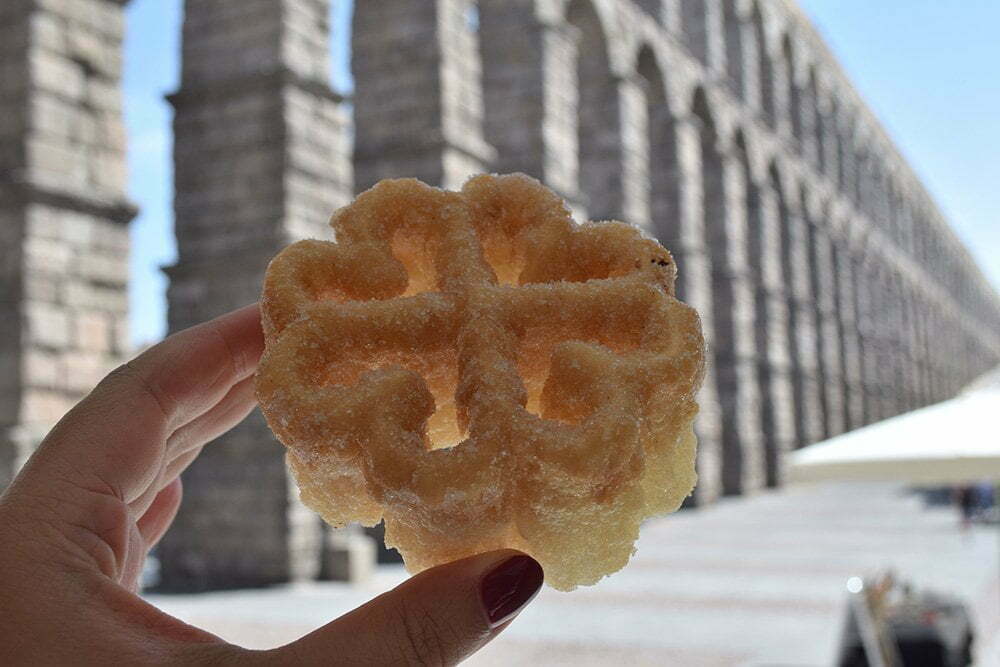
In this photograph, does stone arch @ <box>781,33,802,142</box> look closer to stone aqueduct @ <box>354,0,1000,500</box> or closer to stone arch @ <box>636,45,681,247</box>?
stone aqueduct @ <box>354,0,1000,500</box>

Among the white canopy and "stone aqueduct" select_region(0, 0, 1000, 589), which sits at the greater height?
"stone aqueduct" select_region(0, 0, 1000, 589)

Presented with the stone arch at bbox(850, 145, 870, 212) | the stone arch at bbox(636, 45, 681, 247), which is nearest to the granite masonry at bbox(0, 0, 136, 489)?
the stone arch at bbox(636, 45, 681, 247)

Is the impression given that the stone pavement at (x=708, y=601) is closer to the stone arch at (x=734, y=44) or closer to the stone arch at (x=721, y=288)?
the stone arch at (x=721, y=288)

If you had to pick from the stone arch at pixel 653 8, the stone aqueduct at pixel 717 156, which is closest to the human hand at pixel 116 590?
the stone aqueduct at pixel 717 156

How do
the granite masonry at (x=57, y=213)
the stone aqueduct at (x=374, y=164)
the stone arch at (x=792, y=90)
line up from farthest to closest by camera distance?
the stone arch at (x=792, y=90)
the stone aqueduct at (x=374, y=164)
the granite masonry at (x=57, y=213)

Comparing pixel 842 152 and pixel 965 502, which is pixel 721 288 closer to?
pixel 965 502

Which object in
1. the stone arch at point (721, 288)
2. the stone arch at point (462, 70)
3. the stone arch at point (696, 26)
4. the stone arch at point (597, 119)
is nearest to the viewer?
the stone arch at point (462, 70)

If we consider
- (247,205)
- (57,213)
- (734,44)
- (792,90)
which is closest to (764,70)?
(734,44)

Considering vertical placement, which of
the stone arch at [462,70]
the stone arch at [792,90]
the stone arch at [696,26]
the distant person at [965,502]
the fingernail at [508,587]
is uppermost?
the stone arch at [792,90]
